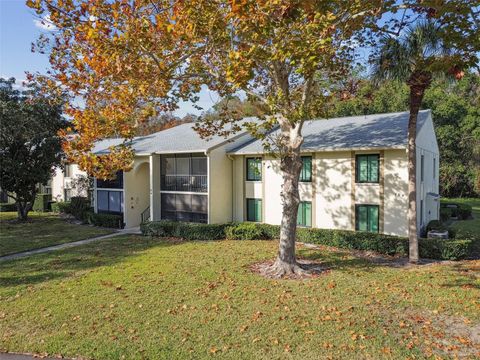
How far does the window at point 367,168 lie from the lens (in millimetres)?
18678

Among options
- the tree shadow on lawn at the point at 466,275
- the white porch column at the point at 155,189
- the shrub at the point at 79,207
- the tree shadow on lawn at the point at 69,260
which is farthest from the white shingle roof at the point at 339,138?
the shrub at the point at 79,207

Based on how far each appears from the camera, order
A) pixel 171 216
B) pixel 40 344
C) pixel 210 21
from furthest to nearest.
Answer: pixel 171 216 → pixel 210 21 → pixel 40 344

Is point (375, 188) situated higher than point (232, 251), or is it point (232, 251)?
point (375, 188)

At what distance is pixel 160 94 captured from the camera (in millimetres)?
12141

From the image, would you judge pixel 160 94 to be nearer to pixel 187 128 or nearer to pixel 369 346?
pixel 369 346

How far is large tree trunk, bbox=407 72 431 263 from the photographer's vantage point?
1347cm

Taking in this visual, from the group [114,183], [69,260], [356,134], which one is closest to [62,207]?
[114,183]

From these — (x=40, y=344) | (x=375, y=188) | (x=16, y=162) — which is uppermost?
(x=16, y=162)

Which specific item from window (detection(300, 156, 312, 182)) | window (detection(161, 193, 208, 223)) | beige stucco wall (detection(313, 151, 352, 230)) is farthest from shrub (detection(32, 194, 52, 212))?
beige stucco wall (detection(313, 151, 352, 230))

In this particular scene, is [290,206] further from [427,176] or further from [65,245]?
[65,245]

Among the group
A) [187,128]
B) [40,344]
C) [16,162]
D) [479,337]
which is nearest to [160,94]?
[40,344]

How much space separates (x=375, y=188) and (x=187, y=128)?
54.4ft

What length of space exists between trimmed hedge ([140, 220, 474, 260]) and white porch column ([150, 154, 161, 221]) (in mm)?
2263

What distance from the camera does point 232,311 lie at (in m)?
9.41
